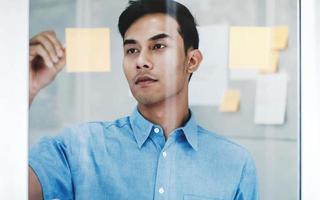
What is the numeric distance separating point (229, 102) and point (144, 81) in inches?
10.6

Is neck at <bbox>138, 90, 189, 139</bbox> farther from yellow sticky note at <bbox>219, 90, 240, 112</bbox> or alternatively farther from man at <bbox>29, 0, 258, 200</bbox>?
yellow sticky note at <bbox>219, 90, 240, 112</bbox>

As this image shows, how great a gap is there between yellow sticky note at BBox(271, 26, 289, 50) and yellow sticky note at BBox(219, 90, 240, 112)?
0.65ft

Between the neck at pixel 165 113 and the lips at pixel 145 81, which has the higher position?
the lips at pixel 145 81

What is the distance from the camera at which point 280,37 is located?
6.26 feet

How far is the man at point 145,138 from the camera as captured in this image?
1.78 m

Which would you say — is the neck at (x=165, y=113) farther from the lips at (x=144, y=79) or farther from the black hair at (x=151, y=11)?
the black hair at (x=151, y=11)

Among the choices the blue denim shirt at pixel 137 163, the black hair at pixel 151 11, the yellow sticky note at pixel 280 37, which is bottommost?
the blue denim shirt at pixel 137 163

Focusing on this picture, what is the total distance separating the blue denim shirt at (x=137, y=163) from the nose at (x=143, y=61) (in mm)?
151

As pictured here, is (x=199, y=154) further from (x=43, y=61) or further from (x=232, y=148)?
(x=43, y=61)

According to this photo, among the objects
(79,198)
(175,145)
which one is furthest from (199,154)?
(79,198)

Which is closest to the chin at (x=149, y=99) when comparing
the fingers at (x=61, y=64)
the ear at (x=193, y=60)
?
the ear at (x=193, y=60)

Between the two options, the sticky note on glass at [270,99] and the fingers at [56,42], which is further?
the sticky note on glass at [270,99]

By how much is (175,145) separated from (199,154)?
79 millimetres

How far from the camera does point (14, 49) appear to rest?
179cm
